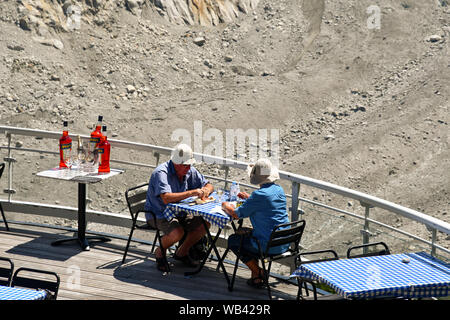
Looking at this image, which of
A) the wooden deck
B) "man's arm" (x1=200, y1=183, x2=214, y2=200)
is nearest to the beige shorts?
"man's arm" (x1=200, y1=183, x2=214, y2=200)

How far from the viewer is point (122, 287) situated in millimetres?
5414

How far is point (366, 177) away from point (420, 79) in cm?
688

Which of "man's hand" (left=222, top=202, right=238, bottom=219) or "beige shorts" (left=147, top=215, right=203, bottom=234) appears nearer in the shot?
"man's hand" (left=222, top=202, right=238, bottom=219)

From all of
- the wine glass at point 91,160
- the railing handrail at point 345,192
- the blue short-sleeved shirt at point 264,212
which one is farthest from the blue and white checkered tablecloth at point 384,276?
the wine glass at point 91,160

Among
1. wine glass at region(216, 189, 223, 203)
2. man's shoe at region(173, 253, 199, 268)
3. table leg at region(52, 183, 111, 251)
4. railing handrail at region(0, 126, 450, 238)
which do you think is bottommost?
man's shoe at region(173, 253, 199, 268)

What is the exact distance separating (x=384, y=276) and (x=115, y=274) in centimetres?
284

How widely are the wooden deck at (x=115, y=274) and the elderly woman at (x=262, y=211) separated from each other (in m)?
0.46

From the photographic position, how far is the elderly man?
583cm

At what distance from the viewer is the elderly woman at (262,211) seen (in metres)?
5.24

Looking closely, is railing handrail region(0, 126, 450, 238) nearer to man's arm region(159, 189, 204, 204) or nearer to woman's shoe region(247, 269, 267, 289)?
man's arm region(159, 189, 204, 204)

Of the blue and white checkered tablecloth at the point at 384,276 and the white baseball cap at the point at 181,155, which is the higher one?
the white baseball cap at the point at 181,155

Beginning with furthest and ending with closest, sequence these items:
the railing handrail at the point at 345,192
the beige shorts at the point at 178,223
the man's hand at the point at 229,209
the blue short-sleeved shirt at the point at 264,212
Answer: the beige shorts at the point at 178,223, the man's hand at the point at 229,209, the blue short-sleeved shirt at the point at 264,212, the railing handrail at the point at 345,192

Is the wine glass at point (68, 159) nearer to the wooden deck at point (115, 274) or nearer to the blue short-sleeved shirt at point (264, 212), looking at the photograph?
the wooden deck at point (115, 274)
